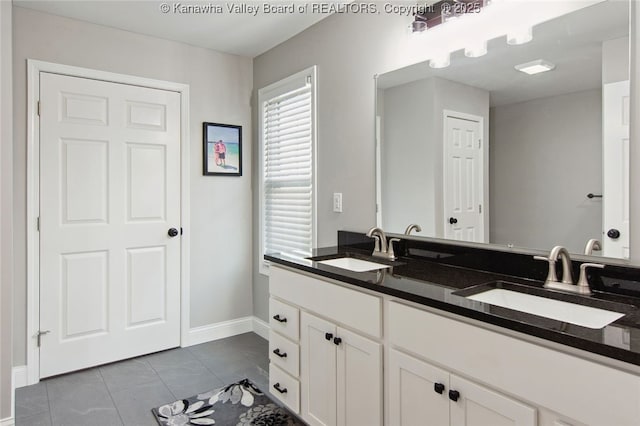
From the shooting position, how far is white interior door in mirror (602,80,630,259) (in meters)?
1.42

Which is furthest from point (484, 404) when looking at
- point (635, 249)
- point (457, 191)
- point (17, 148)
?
point (17, 148)

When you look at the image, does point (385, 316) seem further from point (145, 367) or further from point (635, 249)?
point (145, 367)

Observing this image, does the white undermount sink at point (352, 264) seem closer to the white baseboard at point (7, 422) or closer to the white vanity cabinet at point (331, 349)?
the white vanity cabinet at point (331, 349)

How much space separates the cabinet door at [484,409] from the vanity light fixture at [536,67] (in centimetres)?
123

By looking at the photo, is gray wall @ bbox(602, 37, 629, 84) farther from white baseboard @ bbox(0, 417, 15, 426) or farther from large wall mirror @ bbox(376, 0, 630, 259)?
white baseboard @ bbox(0, 417, 15, 426)

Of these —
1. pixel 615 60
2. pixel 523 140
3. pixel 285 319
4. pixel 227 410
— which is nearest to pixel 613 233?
pixel 523 140

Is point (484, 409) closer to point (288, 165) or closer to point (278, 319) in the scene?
point (278, 319)

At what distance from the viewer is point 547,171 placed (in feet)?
5.32

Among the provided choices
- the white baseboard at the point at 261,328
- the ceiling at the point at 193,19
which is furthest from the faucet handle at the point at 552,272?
the white baseboard at the point at 261,328

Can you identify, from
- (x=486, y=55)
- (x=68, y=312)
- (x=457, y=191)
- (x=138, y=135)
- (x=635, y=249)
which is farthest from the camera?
(x=138, y=135)

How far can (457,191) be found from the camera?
1922 mm

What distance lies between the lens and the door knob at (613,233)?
4.74 ft

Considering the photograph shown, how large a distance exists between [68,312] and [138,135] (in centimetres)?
132

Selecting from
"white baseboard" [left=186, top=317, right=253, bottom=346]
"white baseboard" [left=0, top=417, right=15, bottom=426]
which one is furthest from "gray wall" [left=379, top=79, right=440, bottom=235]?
"white baseboard" [left=0, top=417, right=15, bottom=426]
